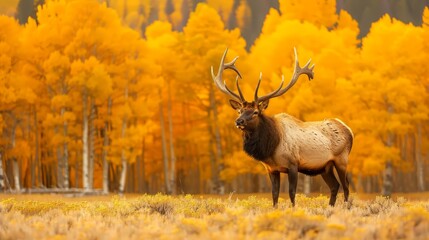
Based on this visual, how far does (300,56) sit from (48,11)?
1041cm

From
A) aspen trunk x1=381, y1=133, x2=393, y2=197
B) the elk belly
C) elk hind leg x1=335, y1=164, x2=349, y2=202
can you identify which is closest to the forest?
aspen trunk x1=381, y1=133, x2=393, y2=197

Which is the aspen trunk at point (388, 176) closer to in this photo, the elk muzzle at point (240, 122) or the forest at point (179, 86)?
the forest at point (179, 86)

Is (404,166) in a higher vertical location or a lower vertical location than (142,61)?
lower

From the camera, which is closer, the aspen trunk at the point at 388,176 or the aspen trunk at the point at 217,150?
the aspen trunk at the point at 388,176

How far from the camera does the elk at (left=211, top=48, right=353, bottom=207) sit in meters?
9.80

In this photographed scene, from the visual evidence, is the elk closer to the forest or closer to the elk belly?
the elk belly

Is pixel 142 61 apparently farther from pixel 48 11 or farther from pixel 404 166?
pixel 404 166

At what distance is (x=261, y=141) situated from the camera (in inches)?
386

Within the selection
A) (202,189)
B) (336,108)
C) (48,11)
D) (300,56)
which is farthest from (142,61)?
(202,189)

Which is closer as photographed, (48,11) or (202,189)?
(48,11)

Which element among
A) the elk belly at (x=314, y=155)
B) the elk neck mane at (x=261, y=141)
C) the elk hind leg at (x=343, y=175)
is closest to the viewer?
the elk neck mane at (x=261, y=141)

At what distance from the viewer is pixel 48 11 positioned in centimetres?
2631

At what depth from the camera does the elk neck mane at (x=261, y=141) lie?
979 cm

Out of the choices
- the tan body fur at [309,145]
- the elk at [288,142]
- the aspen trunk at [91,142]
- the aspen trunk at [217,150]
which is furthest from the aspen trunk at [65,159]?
the tan body fur at [309,145]
